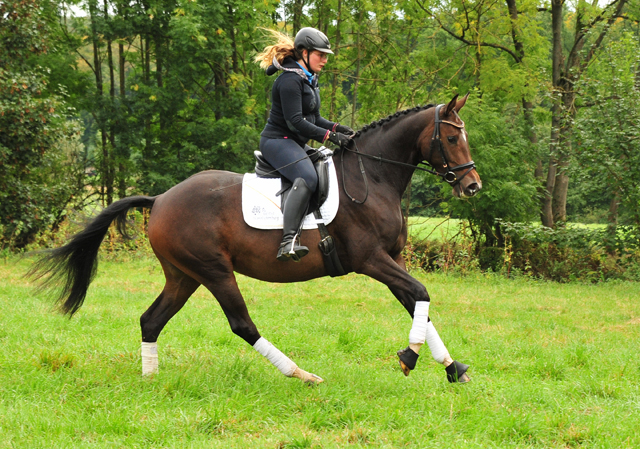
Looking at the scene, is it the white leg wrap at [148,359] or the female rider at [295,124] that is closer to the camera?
the female rider at [295,124]

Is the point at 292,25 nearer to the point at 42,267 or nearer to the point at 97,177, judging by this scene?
the point at 97,177

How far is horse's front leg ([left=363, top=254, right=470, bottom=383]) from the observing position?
16.4 ft

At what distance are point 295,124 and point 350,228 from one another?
3.59ft

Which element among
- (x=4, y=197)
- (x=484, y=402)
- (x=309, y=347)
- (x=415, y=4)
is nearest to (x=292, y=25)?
(x=415, y=4)

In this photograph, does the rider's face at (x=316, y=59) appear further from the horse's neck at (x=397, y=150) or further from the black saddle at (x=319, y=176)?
the horse's neck at (x=397, y=150)

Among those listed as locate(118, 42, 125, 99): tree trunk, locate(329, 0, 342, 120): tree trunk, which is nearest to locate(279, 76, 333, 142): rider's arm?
locate(329, 0, 342, 120): tree trunk

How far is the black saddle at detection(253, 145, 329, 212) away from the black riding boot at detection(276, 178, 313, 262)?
0.58 ft

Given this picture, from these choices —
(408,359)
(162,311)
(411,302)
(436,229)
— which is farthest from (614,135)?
(162,311)

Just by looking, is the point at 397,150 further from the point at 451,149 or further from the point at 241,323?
the point at 241,323

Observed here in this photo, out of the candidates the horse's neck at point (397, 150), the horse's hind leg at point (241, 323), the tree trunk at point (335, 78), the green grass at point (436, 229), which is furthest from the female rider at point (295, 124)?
the tree trunk at point (335, 78)

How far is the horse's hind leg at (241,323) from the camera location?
5262mm

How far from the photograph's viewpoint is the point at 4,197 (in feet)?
50.3

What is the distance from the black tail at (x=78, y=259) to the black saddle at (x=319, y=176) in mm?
1294

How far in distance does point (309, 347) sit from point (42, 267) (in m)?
3.12
